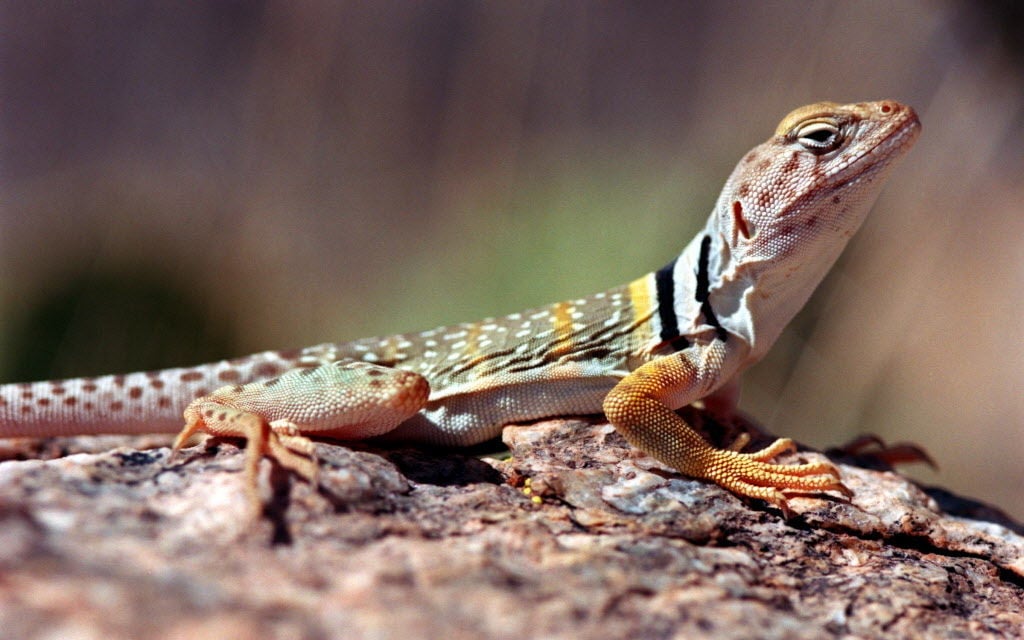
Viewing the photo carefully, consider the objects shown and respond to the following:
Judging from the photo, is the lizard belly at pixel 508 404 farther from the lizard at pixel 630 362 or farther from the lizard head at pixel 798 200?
the lizard head at pixel 798 200

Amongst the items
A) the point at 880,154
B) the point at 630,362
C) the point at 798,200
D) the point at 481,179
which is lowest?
the point at 630,362

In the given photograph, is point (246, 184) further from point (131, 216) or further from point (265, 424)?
point (265, 424)

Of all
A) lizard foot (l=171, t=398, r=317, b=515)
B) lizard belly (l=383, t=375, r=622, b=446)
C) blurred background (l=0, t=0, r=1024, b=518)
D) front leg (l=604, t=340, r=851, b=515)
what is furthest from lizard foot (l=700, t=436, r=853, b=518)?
blurred background (l=0, t=0, r=1024, b=518)

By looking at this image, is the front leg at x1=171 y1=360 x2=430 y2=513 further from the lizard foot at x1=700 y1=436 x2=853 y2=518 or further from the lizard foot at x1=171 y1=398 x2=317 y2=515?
the lizard foot at x1=700 y1=436 x2=853 y2=518

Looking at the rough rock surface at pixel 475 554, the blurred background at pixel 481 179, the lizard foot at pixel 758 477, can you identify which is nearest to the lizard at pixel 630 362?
the lizard foot at pixel 758 477

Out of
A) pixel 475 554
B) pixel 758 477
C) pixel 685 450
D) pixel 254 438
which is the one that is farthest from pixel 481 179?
pixel 475 554

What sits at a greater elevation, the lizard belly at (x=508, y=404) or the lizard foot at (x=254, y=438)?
the lizard foot at (x=254, y=438)

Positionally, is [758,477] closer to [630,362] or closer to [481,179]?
[630,362]
